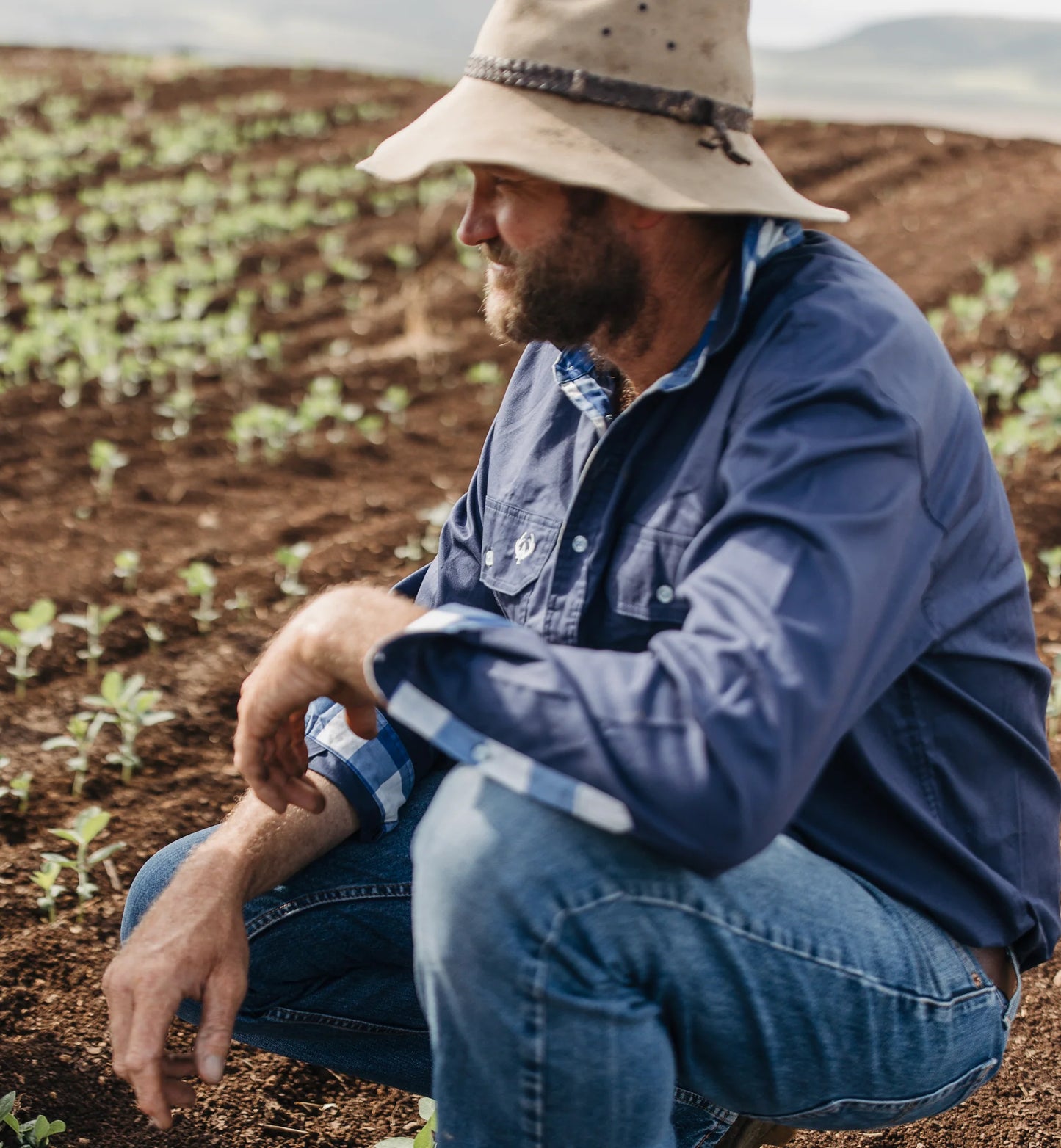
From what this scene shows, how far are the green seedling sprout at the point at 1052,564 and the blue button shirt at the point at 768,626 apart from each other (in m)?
2.20

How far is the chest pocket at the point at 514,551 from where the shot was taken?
1.83 m

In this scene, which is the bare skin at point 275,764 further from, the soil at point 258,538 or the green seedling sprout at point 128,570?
the green seedling sprout at point 128,570

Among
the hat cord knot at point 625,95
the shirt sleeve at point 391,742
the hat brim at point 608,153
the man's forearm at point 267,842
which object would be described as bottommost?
the man's forearm at point 267,842

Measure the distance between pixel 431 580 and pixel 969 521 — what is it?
2.67 feet

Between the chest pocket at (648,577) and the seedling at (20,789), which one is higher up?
the chest pocket at (648,577)

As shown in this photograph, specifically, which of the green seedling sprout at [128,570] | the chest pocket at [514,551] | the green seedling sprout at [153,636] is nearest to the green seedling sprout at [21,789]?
the green seedling sprout at [153,636]

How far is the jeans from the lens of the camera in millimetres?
1405

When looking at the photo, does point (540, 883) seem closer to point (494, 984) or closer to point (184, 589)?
point (494, 984)

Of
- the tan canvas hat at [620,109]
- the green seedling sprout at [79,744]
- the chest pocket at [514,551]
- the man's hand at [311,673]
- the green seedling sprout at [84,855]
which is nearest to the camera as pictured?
the man's hand at [311,673]

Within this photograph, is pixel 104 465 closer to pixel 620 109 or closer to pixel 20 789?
pixel 20 789

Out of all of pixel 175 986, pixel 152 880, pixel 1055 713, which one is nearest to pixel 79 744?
pixel 152 880

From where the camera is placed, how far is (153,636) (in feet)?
11.7

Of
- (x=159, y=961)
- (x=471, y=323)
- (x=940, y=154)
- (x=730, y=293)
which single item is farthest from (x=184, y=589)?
(x=940, y=154)

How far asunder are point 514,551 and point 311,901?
57cm
